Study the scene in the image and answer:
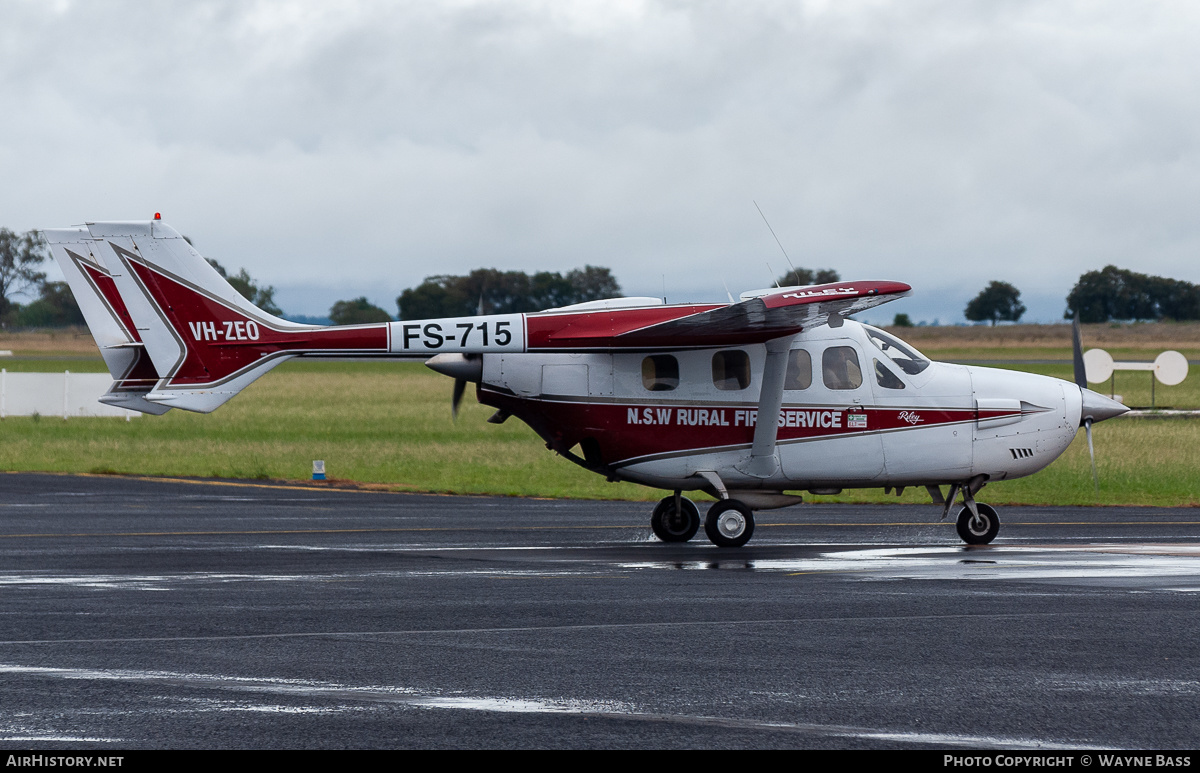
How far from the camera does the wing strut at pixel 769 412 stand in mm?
16562

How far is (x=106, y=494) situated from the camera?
2380cm

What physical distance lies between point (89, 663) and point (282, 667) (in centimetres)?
126

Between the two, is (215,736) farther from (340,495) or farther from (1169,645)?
(340,495)

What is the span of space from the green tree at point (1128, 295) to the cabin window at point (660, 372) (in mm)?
133321

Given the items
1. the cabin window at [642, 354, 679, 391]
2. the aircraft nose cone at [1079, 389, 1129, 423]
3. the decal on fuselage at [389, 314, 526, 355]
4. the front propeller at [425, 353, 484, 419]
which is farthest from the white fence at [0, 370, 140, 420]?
the aircraft nose cone at [1079, 389, 1129, 423]

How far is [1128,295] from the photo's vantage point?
142125 mm

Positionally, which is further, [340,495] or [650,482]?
[340,495]

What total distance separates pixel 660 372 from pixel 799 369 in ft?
5.51

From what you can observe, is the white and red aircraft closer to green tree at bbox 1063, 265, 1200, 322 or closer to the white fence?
the white fence

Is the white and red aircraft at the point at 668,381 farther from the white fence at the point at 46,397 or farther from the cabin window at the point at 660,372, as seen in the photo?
the white fence at the point at 46,397

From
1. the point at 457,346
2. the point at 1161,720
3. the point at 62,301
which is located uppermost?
the point at 62,301

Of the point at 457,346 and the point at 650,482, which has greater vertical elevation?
the point at 457,346

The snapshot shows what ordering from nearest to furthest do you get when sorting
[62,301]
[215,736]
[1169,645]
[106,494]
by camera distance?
[215,736] < [1169,645] < [106,494] < [62,301]

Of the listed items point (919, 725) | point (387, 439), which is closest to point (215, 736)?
point (919, 725)
